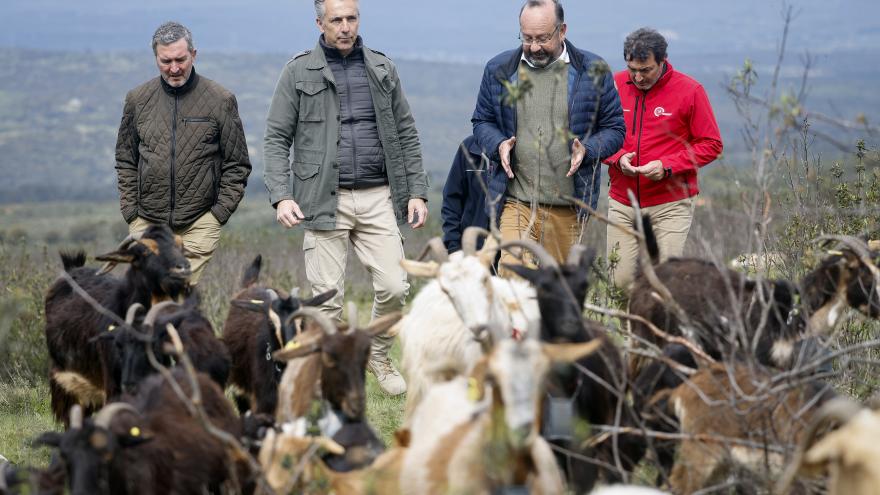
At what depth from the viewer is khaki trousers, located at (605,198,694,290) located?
988 cm

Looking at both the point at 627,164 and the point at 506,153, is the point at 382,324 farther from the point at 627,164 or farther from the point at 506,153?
the point at 627,164

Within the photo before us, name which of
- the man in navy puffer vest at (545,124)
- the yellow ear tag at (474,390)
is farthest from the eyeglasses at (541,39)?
the yellow ear tag at (474,390)

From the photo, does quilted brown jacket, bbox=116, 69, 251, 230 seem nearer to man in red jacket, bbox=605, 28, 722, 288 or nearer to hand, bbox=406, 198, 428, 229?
hand, bbox=406, 198, 428, 229

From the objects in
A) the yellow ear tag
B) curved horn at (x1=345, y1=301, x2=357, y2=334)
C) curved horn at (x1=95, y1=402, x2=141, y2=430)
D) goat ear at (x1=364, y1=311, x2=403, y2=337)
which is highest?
the yellow ear tag

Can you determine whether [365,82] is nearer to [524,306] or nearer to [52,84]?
[524,306]

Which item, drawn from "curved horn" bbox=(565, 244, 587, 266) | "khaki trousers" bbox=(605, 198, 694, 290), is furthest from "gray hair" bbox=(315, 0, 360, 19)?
"curved horn" bbox=(565, 244, 587, 266)

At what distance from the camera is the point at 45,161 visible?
114m

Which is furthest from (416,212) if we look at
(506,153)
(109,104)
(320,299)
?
(109,104)

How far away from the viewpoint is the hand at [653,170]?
9.57m

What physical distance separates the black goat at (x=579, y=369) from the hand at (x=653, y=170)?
8.20 feet

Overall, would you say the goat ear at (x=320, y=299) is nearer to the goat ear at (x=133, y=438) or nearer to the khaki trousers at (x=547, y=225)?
the khaki trousers at (x=547, y=225)

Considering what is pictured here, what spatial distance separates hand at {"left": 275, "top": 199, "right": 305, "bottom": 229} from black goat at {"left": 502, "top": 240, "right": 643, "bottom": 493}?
2496 millimetres

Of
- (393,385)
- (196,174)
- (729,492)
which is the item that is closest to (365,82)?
(196,174)

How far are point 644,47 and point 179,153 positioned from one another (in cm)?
382
